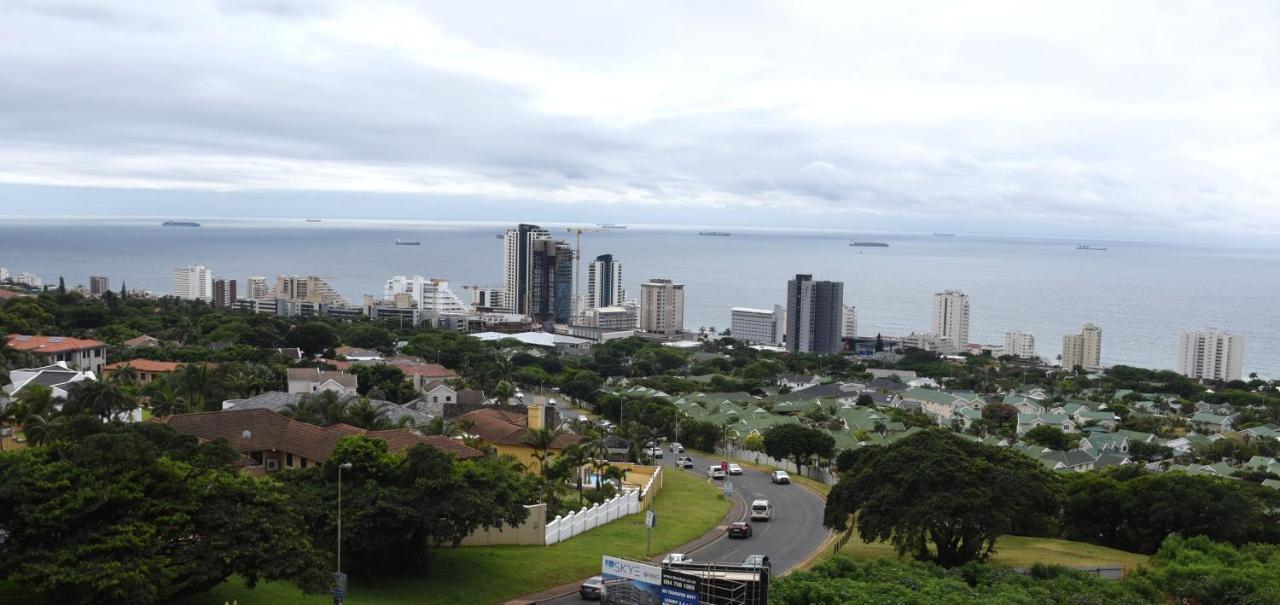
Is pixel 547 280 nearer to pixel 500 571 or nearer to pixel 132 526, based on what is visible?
pixel 500 571

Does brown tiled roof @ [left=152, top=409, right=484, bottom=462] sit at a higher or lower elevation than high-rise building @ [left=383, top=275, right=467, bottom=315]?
higher

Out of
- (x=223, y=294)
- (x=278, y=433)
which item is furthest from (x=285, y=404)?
(x=223, y=294)

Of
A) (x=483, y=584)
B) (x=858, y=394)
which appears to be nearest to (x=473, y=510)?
(x=483, y=584)

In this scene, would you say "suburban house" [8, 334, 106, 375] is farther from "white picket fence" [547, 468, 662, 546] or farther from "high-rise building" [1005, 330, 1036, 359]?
→ "high-rise building" [1005, 330, 1036, 359]

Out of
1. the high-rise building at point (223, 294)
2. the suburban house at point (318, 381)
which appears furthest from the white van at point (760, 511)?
the high-rise building at point (223, 294)

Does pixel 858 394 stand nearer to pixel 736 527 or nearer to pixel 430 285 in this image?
pixel 736 527

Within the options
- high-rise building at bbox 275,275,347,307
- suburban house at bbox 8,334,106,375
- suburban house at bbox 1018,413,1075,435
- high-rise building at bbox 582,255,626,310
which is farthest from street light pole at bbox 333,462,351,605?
high-rise building at bbox 582,255,626,310
